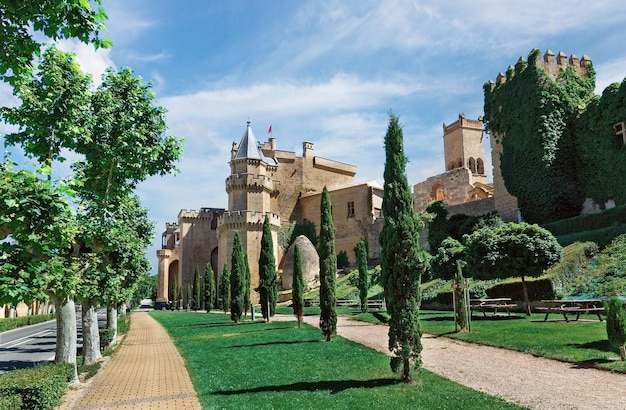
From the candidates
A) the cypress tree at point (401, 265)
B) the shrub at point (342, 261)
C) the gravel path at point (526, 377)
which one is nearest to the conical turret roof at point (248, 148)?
the shrub at point (342, 261)

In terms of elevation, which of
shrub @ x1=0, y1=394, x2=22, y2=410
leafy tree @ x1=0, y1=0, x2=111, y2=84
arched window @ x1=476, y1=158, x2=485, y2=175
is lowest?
shrub @ x1=0, y1=394, x2=22, y2=410

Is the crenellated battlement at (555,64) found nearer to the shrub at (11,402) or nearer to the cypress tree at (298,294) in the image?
the cypress tree at (298,294)

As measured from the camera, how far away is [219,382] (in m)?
9.88

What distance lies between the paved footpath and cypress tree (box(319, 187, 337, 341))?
4.68m

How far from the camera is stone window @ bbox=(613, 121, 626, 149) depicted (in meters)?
25.5

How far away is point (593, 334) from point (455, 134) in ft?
182

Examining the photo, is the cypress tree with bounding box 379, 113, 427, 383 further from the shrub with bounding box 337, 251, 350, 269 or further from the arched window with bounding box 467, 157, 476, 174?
the arched window with bounding box 467, 157, 476, 174

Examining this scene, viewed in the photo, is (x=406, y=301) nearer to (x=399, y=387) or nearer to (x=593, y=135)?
(x=399, y=387)

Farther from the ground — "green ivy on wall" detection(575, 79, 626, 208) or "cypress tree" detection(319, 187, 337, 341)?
"green ivy on wall" detection(575, 79, 626, 208)

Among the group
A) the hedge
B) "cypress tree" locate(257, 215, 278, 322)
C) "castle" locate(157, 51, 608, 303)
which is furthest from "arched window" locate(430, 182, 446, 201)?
"cypress tree" locate(257, 215, 278, 322)

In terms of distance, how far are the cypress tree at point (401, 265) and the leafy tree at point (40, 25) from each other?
565 cm

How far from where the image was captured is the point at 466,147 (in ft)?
207

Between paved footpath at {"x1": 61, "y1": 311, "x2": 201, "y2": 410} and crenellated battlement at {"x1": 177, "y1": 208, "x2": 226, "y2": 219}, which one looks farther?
crenellated battlement at {"x1": 177, "y1": 208, "x2": 226, "y2": 219}

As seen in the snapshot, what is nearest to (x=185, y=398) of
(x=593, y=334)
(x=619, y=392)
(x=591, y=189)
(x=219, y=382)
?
(x=219, y=382)
